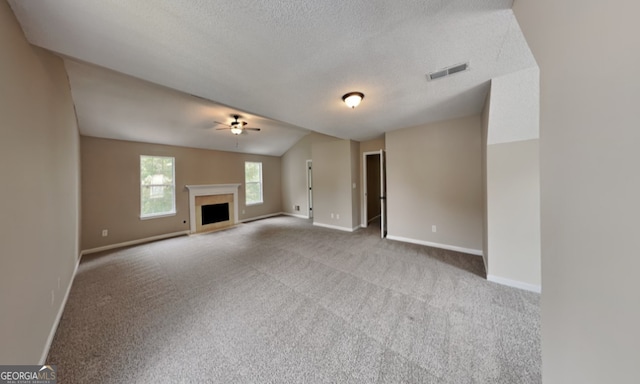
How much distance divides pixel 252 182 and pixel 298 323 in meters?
5.82

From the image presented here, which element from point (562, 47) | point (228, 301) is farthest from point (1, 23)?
point (562, 47)

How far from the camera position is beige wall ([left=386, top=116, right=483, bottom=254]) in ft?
11.6

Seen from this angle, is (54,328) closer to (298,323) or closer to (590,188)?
(298,323)

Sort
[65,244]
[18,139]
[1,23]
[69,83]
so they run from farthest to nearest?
[69,83]
[65,244]
[18,139]
[1,23]

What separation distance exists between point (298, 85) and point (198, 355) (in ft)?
9.13

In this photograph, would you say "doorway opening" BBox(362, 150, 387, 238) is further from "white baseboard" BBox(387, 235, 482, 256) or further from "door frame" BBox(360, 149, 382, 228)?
"white baseboard" BBox(387, 235, 482, 256)

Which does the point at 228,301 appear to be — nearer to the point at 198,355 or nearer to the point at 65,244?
the point at 198,355

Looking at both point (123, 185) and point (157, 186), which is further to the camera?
point (157, 186)

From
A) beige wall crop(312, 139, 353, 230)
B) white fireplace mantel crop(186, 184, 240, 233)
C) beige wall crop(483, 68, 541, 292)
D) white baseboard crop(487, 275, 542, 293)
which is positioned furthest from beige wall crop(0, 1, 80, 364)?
beige wall crop(312, 139, 353, 230)

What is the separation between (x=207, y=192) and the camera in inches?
225

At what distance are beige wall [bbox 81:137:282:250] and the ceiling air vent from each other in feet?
18.7

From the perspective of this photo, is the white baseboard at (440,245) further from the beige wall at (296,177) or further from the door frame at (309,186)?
the beige wall at (296,177)

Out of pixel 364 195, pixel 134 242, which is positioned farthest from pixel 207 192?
pixel 364 195

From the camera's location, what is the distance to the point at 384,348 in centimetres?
164
